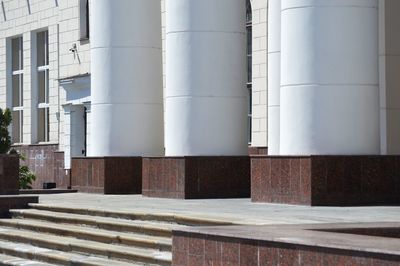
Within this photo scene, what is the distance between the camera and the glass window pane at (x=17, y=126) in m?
43.7

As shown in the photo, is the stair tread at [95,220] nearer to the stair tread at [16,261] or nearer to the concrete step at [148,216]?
the concrete step at [148,216]

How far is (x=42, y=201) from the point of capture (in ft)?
79.5

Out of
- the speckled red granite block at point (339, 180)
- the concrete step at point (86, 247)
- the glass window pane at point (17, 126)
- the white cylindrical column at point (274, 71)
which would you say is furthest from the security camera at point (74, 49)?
the speckled red granite block at point (339, 180)

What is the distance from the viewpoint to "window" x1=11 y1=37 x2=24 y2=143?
43.7 metres

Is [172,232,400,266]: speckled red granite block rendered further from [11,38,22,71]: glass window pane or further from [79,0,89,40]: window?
[11,38,22,71]: glass window pane

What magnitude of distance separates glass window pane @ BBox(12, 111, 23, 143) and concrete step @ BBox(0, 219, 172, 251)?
70.2ft

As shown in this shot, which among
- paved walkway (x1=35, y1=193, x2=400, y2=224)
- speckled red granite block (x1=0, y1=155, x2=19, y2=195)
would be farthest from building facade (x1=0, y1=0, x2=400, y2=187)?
speckled red granite block (x1=0, y1=155, x2=19, y2=195)

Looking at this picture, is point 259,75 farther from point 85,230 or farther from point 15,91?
point 15,91

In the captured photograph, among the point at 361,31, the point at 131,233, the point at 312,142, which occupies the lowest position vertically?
the point at 131,233

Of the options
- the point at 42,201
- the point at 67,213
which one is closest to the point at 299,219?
the point at 67,213

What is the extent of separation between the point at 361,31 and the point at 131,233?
5.19 metres

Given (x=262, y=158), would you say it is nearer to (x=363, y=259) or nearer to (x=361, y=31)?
(x=361, y=31)

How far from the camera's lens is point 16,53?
1738 inches

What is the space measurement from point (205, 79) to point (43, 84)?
65.7 ft
